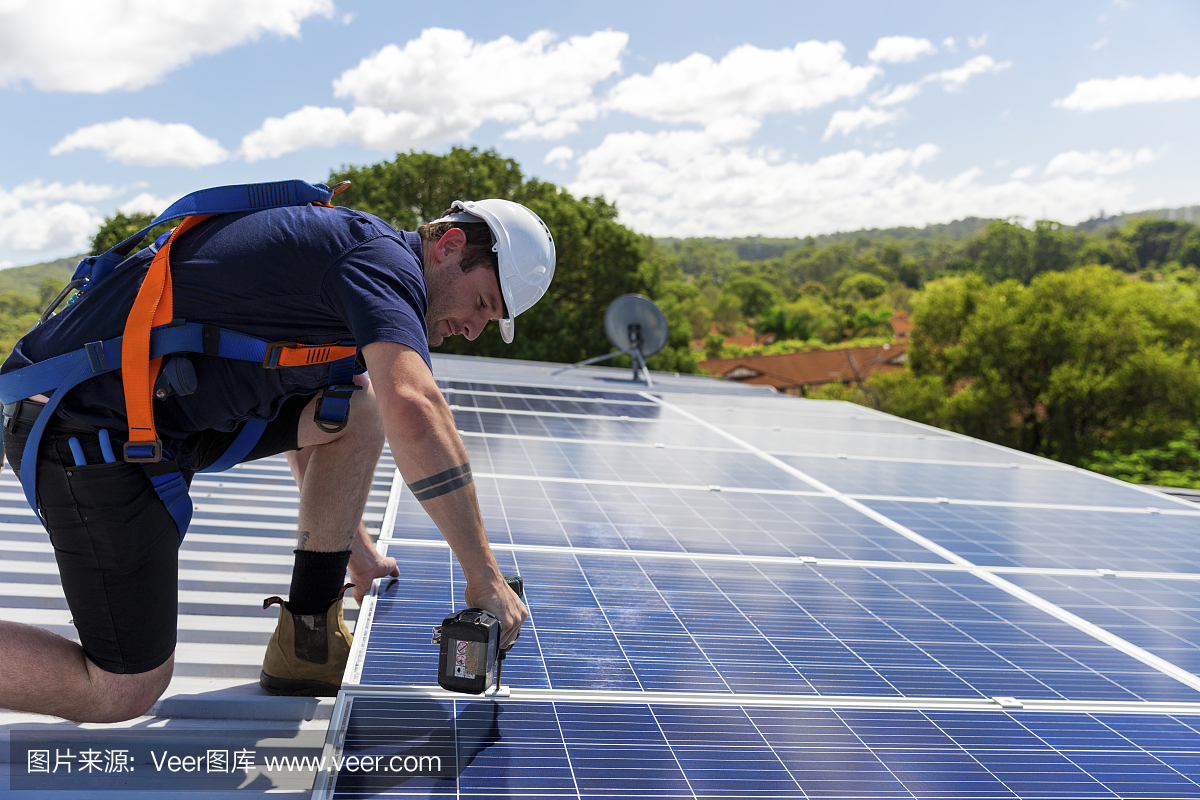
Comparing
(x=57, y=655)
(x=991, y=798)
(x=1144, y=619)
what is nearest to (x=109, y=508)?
(x=57, y=655)

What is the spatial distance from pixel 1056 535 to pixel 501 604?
4091 mm

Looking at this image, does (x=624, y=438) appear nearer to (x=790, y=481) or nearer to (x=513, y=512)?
(x=790, y=481)

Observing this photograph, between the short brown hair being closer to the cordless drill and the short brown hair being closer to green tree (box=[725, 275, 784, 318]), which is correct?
the cordless drill

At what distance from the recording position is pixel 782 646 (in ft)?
9.66

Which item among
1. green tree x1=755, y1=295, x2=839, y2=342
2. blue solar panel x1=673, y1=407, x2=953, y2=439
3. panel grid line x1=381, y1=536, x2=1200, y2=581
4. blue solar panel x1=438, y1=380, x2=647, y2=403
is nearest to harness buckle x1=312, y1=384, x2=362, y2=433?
panel grid line x1=381, y1=536, x2=1200, y2=581

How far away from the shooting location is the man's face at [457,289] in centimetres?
258

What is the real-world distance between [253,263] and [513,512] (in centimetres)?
217

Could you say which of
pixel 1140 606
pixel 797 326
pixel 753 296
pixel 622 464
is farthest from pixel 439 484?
pixel 753 296

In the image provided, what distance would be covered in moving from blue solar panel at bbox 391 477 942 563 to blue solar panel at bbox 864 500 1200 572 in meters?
0.36

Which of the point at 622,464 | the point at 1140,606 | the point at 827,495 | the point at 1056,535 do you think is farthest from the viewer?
the point at 622,464

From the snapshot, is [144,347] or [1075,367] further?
[1075,367]

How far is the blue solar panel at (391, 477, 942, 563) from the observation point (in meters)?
3.96

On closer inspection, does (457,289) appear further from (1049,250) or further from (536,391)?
(1049,250)

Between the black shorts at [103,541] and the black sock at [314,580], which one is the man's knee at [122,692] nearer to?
the black shorts at [103,541]
